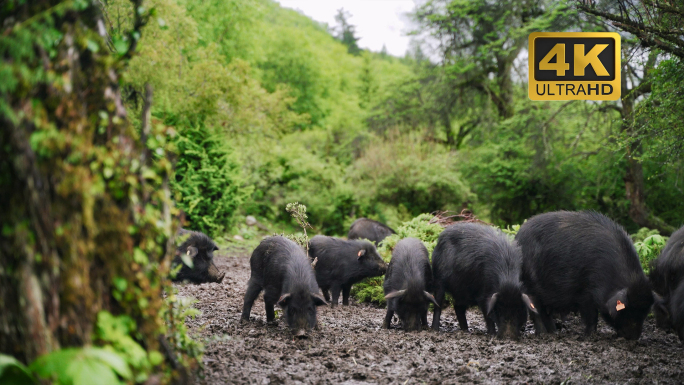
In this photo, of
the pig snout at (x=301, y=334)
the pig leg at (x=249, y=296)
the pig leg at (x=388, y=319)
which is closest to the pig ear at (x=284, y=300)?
the pig snout at (x=301, y=334)

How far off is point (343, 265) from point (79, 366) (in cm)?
675

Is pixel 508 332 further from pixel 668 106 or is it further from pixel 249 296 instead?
pixel 668 106

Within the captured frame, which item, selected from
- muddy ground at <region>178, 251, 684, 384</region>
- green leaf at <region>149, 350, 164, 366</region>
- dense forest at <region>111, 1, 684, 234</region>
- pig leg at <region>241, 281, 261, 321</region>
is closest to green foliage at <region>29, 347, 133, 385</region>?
green leaf at <region>149, 350, 164, 366</region>

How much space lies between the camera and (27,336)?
99.7 inches

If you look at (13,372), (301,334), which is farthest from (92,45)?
(301,334)

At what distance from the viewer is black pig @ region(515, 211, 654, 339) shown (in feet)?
19.8

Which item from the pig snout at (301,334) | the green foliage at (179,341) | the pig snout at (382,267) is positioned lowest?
the pig snout at (301,334)

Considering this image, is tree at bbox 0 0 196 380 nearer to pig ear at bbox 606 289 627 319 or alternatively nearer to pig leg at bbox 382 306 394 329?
pig leg at bbox 382 306 394 329

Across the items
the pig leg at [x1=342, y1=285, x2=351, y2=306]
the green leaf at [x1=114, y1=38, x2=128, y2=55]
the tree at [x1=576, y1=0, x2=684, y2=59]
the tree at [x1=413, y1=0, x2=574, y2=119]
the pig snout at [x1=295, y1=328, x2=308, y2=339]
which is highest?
the tree at [x1=413, y1=0, x2=574, y2=119]

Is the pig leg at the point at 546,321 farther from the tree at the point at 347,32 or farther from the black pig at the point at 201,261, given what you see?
the tree at the point at 347,32

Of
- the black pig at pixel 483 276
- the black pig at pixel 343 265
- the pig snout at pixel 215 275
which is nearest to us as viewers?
the black pig at pixel 483 276

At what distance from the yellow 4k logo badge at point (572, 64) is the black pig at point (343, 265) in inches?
204

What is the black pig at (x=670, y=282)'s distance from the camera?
18.4 feet

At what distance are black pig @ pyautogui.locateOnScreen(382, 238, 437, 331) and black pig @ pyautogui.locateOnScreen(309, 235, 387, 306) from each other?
1422 mm
